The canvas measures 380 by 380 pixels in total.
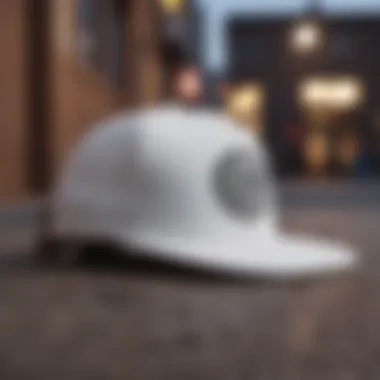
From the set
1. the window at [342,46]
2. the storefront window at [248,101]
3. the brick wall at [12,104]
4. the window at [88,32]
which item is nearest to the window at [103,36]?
the window at [88,32]

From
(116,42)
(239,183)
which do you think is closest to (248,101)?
(116,42)

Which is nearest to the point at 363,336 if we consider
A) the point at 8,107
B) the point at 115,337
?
the point at 115,337

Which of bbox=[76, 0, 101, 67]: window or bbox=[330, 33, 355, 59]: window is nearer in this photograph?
bbox=[76, 0, 101, 67]: window

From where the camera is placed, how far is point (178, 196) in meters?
1.73

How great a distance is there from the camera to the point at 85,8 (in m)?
5.08

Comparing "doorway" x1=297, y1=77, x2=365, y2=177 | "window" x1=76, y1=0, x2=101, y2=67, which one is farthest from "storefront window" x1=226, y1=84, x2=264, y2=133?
"window" x1=76, y1=0, x2=101, y2=67

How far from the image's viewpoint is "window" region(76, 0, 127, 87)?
196 inches

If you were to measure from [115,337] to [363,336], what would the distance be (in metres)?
0.30

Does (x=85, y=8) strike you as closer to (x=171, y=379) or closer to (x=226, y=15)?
(x=171, y=379)

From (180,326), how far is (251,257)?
48 cm

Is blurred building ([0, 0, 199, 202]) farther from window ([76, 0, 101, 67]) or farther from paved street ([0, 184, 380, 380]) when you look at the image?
paved street ([0, 184, 380, 380])

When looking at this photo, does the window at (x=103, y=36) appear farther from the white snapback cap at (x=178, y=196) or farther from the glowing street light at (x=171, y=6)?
the white snapback cap at (x=178, y=196)

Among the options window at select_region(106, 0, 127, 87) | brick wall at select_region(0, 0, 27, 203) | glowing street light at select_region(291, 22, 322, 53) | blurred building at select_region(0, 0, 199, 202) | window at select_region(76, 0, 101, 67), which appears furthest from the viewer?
glowing street light at select_region(291, 22, 322, 53)

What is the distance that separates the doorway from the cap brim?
915 centimetres
